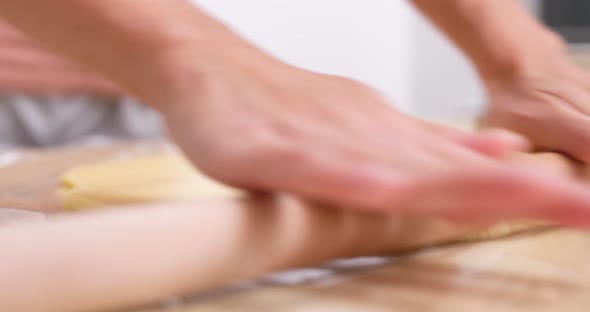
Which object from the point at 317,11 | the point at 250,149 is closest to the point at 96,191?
the point at 250,149

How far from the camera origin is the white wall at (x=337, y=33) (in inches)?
95.8

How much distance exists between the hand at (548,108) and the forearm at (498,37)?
0.02 metres

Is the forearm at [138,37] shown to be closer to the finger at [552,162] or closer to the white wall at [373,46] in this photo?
the finger at [552,162]

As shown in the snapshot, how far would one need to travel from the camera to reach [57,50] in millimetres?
604

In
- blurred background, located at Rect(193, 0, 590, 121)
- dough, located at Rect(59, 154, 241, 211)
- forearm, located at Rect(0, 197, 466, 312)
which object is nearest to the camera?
forearm, located at Rect(0, 197, 466, 312)

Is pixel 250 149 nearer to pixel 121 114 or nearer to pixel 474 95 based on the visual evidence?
pixel 121 114

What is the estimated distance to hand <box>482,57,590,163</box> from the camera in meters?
0.65

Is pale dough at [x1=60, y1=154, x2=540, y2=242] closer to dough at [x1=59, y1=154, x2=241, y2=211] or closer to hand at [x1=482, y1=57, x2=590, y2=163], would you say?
dough at [x1=59, y1=154, x2=241, y2=211]

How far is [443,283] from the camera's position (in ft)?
1.49

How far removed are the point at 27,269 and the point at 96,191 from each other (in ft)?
0.97

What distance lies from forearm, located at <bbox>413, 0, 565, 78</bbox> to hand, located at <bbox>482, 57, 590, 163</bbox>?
2 cm

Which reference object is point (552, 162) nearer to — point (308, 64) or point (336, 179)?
point (336, 179)

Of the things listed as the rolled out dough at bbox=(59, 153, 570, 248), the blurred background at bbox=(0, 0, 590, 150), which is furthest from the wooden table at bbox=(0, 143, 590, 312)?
Result: the blurred background at bbox=(0, 0, 590, 150)

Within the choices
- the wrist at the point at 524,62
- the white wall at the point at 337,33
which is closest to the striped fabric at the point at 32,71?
the white wall at the point at 337,33
